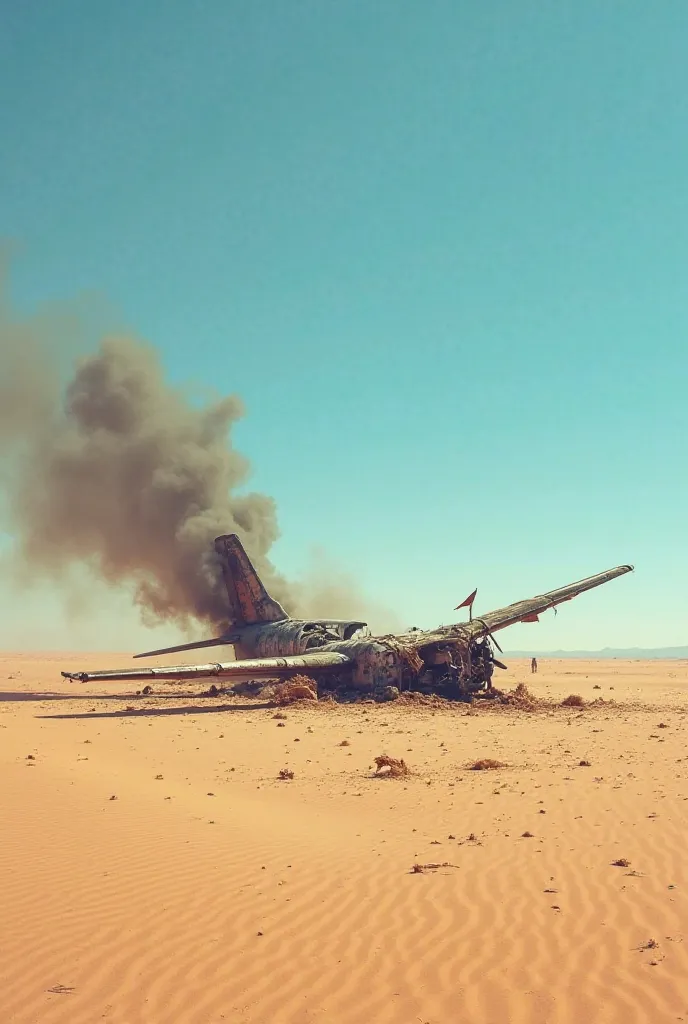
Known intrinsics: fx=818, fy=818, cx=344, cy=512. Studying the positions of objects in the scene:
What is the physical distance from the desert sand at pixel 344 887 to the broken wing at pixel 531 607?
1078 centimetres

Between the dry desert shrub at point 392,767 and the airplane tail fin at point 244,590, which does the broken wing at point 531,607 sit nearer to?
the airplane tail fin at point 244,590

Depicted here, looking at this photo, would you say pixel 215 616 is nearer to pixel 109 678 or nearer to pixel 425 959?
pixel 109 678

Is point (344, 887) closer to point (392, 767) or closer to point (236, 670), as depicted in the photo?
point (392, 767)

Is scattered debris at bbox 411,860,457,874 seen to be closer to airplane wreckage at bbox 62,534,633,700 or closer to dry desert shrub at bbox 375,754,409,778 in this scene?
dry desert shrub at bbox 375,754,409,778

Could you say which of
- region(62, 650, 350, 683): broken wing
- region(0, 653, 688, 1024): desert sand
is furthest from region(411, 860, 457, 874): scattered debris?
region(62, 650, 350, 683): broken wing

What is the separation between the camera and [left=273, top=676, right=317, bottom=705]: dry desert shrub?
87.3ft

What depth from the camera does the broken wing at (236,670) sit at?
22656 millimetres

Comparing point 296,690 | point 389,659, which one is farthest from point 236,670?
point 389,659

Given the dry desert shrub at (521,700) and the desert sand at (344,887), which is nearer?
the desert sand at (344,887)

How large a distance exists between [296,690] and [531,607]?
943 centimetres

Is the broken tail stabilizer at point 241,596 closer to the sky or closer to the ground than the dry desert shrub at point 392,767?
closer to the sky

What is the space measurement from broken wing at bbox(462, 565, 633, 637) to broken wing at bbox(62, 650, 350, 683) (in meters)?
4.86

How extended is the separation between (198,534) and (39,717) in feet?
57.0

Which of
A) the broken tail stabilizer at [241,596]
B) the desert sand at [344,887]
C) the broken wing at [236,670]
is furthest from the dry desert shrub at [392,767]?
the broken tail stabilizer at [241,596]
